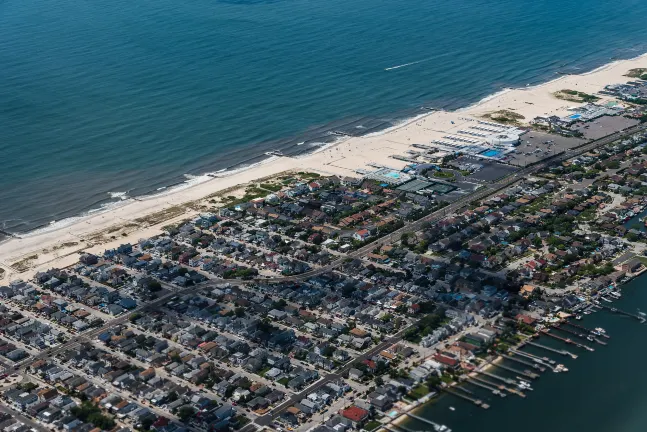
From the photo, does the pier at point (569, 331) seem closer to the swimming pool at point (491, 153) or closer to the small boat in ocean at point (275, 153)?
the swimming pool at point (491, 153)

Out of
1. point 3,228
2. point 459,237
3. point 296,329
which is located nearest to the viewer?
point 296,329

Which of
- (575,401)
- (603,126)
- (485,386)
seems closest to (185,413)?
(485,386)

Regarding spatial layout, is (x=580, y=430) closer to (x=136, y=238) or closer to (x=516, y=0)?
(x=136, y=238)

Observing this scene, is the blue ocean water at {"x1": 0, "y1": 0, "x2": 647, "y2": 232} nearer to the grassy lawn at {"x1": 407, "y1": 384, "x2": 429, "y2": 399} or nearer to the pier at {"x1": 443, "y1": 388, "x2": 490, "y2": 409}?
the grassy lawn at {"x1": 407, "y1": 384, "x2": 429, "y2": 399}

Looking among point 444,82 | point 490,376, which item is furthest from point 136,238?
point 444,82

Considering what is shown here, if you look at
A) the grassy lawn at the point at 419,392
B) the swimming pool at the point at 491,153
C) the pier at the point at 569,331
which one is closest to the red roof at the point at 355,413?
the grassy lawn at the point at 419,392

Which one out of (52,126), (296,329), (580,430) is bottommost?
(580,430)

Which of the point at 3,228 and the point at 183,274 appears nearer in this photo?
the point at 183,274

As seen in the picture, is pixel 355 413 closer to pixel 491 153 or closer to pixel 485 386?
pixel 485 386
